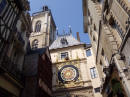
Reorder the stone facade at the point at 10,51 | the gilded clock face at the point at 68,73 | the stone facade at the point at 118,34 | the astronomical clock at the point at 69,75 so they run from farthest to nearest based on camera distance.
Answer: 1. the gilded clock face at the point at 68,73
2. the astronomical clock at the point at 69,75
3. the stone facade at the point at 10,51
4. the stone facade at the point at 118,34

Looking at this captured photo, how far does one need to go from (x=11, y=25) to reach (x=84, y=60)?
42.2ft

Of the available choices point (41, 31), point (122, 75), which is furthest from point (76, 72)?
point (41, 31)

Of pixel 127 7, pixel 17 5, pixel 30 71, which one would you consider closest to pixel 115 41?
pixel 127 7

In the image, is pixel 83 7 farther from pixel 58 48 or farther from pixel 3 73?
pixel 3 73

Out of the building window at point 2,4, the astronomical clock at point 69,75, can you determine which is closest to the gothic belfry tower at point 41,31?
the astronomical clock at point 69,75

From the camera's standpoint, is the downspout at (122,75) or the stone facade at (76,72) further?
the stone facade at (76,72)

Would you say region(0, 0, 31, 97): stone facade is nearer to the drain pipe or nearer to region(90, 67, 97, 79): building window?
the drain pipe

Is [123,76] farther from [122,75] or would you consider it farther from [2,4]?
[2,4]

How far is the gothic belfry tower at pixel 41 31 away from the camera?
30016mm

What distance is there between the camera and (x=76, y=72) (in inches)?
681

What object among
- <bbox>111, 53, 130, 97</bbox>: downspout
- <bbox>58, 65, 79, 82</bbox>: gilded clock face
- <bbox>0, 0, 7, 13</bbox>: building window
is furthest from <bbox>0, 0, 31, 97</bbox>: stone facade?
<bbox>58, 65, 79, 82</bbox>: gilded clock face

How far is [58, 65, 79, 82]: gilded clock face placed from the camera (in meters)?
17.0

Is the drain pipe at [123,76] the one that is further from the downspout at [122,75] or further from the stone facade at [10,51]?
the stone facade at [10,51]

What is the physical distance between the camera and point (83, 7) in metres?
14.7
